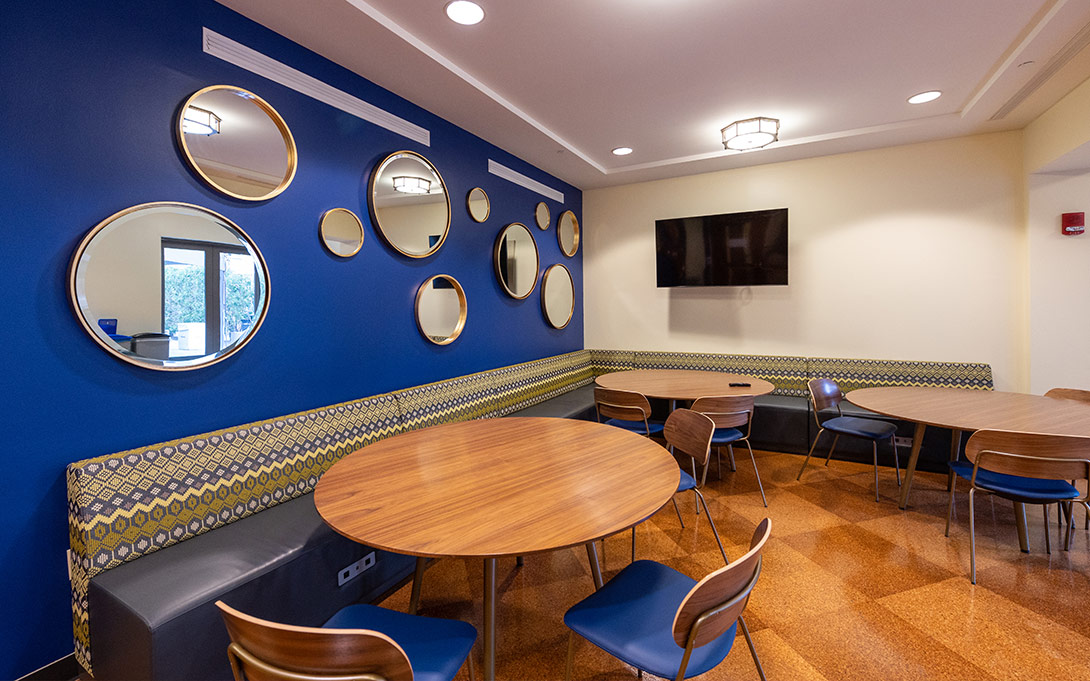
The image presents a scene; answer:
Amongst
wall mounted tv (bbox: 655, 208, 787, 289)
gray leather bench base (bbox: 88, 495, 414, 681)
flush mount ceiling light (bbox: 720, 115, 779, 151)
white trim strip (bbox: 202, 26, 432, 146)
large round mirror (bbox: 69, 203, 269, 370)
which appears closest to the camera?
gray leather bench base (bbox: 88, 495, 414, 681)

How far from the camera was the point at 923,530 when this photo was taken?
2.88 meters

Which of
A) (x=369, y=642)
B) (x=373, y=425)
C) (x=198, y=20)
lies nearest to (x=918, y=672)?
(x=369, y=642)

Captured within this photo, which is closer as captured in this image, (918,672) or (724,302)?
(918,672)

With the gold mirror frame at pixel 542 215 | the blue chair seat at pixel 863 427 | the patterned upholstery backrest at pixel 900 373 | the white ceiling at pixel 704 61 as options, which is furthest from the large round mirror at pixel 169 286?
the patterned upholstery backrest at pixel 900 373

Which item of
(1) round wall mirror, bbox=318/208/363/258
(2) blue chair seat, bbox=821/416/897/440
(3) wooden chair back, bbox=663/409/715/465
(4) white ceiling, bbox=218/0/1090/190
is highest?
(4) white ceiling, bbox=218/0/1090/190

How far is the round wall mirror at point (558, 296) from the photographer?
5098mm

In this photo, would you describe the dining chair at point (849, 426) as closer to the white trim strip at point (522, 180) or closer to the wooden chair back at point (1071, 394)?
the wooden chair back at point (1071, 394)

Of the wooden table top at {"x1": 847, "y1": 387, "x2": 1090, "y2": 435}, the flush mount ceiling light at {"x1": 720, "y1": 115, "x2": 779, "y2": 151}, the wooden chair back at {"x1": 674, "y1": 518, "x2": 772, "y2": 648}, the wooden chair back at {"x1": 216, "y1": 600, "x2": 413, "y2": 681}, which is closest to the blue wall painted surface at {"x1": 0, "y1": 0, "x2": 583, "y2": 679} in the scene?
the wooden chair back at {"x1": 216, "y1": 600, "x2": 413, "y2": 681}

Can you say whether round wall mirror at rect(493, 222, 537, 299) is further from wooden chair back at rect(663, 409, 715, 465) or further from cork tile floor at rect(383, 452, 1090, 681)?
cork tile floor at rect(383, 452, 1090, 681)

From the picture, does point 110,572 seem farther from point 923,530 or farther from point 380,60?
point 923,530

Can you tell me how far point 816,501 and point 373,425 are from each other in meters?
3.13

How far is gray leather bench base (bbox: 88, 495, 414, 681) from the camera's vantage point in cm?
146

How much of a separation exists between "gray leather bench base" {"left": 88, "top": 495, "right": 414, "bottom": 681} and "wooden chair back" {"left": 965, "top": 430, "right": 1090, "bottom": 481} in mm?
3082

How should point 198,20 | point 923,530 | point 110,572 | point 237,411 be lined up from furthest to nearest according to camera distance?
1. point 923,530
2. point 237,411
3. point 198,20
4. point 110,572
